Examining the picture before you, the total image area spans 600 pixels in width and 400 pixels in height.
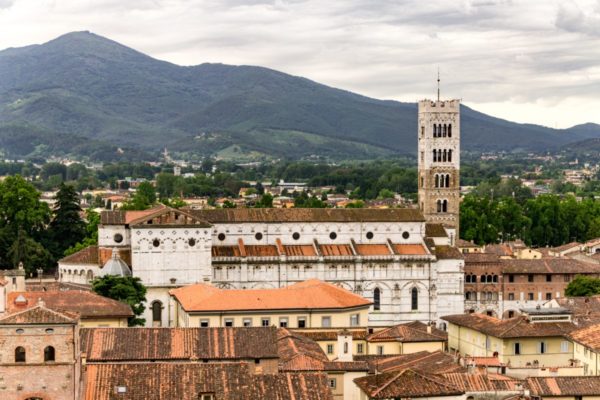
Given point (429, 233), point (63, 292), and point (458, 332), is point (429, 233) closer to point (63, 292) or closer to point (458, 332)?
point (458, 332)

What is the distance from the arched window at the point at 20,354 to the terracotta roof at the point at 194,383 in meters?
3.09

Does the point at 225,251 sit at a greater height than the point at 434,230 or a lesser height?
lesser

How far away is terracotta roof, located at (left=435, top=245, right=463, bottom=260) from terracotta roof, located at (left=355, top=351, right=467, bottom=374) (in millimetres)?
28277

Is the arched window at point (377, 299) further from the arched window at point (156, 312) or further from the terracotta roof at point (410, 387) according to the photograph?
the terracotta roof at point (410, 387)

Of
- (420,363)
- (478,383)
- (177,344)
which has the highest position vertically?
(177,344)

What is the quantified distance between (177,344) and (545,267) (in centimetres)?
5374

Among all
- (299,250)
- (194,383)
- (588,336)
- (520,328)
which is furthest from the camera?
(299,250)

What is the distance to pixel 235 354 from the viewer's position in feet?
148

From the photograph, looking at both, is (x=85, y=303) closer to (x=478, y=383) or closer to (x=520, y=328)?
(x=520, y=328)

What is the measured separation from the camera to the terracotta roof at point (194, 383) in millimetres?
37719

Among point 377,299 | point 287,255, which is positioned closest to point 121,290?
point 287,255

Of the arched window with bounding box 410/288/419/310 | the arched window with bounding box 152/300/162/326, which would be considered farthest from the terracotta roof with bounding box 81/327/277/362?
the arched window with bounding box 410/288/419/310

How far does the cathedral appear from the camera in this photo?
80938mm

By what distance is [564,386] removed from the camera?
47938 mm
